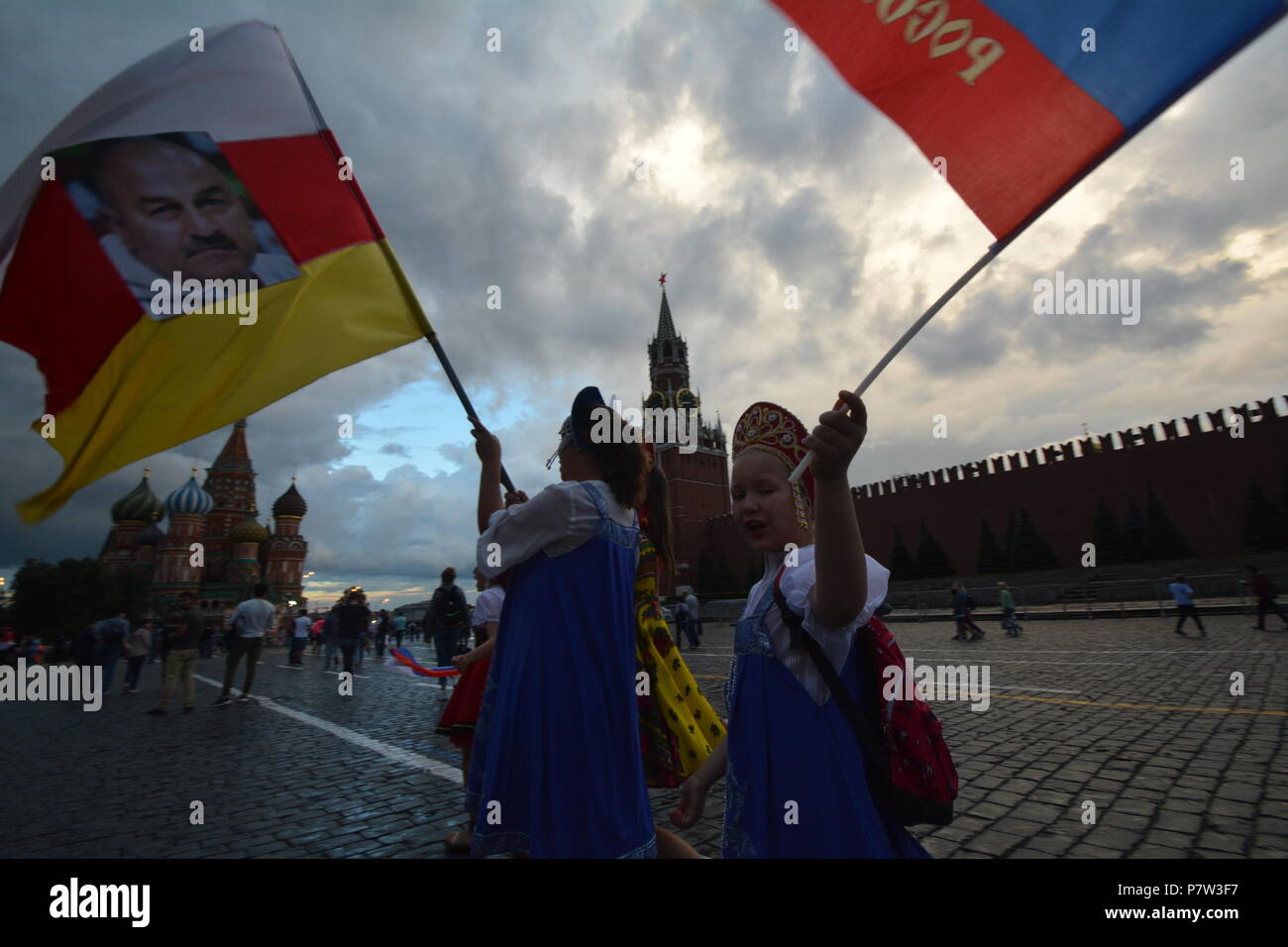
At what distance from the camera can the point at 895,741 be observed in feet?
4.10

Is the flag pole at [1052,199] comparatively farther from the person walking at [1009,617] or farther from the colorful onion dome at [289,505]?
the colorful onion dome at [289,505]

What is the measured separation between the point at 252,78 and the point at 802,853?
3.36 m

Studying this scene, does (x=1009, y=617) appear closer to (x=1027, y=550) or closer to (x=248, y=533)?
(x=1027, y=550)

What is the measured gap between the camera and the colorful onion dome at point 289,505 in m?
50.0

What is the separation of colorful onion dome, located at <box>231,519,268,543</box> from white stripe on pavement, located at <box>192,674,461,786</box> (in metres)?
46.4

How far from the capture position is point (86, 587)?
4541cm

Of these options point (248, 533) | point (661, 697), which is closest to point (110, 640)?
point (661, 697)

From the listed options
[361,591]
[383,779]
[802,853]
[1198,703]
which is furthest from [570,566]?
[361,591]

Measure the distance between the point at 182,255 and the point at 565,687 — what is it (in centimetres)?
226

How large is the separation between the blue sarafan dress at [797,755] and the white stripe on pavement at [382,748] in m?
3.45

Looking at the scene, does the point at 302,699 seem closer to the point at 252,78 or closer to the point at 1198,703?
the point at 252,78

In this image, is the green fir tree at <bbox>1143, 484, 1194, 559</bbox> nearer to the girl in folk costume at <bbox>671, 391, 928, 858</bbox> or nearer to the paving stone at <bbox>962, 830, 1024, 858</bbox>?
the paving stone at <bbox>962, 830, 1024, 858</bbox>
